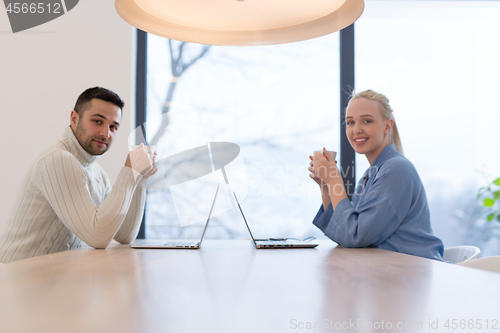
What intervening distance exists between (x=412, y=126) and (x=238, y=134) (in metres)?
1.30

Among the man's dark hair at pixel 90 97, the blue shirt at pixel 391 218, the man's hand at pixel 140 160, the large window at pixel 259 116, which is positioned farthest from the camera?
the large window at pixel 259 116

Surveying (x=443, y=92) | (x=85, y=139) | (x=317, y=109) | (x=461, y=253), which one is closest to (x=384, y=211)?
(x=461, y=253)

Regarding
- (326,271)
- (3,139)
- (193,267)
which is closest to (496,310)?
(326,271)

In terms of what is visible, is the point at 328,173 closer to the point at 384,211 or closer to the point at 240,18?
the point at 384,211

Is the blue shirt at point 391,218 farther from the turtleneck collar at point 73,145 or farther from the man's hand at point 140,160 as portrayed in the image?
the turtleneck collar at point 73,145

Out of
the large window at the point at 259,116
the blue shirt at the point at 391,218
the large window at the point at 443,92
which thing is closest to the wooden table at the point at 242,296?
the blue shirt at the point at 391,218

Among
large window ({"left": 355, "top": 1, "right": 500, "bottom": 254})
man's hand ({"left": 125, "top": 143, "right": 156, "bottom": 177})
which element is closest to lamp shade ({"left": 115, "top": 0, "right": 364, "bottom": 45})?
man's hand ({"left": 125, "top": 143, "right": 156, "bottom": 177})

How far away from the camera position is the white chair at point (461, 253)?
55.9 inches

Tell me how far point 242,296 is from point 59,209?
3.24ft

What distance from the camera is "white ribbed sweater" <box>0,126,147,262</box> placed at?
1.28 metres

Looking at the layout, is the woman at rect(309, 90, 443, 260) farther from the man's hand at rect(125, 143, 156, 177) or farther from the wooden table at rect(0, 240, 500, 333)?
the man's hand at rect(125, 143, 156, 177)

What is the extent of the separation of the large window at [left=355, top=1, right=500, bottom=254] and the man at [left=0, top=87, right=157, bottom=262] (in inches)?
75.8

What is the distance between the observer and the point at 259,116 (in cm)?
277

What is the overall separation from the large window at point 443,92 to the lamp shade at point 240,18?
5.94ft
